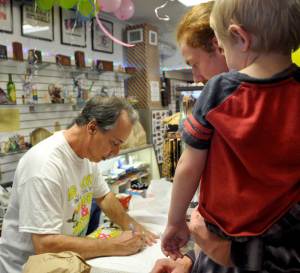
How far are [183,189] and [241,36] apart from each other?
1.26 feet

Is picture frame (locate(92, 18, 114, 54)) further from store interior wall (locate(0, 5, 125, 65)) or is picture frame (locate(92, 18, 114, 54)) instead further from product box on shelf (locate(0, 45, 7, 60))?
product box on shelf (locate(0, 45, 7, 60))

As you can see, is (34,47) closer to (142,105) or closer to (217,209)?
(142,105)

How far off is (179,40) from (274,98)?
63 centimetres

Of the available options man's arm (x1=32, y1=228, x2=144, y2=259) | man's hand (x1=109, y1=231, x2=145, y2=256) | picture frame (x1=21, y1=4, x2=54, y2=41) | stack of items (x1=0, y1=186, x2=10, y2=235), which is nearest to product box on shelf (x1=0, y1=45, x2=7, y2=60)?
picture frame (x1=21, y1=4, x2=54, y2=41)

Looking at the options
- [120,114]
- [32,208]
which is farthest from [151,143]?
[32,208]

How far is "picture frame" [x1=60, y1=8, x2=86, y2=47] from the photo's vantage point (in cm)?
447

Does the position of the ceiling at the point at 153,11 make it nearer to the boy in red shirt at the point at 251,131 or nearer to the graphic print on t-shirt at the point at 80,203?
the graphic print on t-shirt at the point at 80,203

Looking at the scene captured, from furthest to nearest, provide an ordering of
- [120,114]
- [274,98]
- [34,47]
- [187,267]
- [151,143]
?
[151,143], [34,47], [120,114], [187,267], [274,98]

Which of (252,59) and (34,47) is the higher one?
(34,47)

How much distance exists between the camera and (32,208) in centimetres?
157

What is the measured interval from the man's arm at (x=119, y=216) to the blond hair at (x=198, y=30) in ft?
3.42

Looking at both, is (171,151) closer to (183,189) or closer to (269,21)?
(183,189)

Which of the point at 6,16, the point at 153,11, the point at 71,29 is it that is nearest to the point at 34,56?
the point at 6,16

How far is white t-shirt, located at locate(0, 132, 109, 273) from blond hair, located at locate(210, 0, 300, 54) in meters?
1.21
